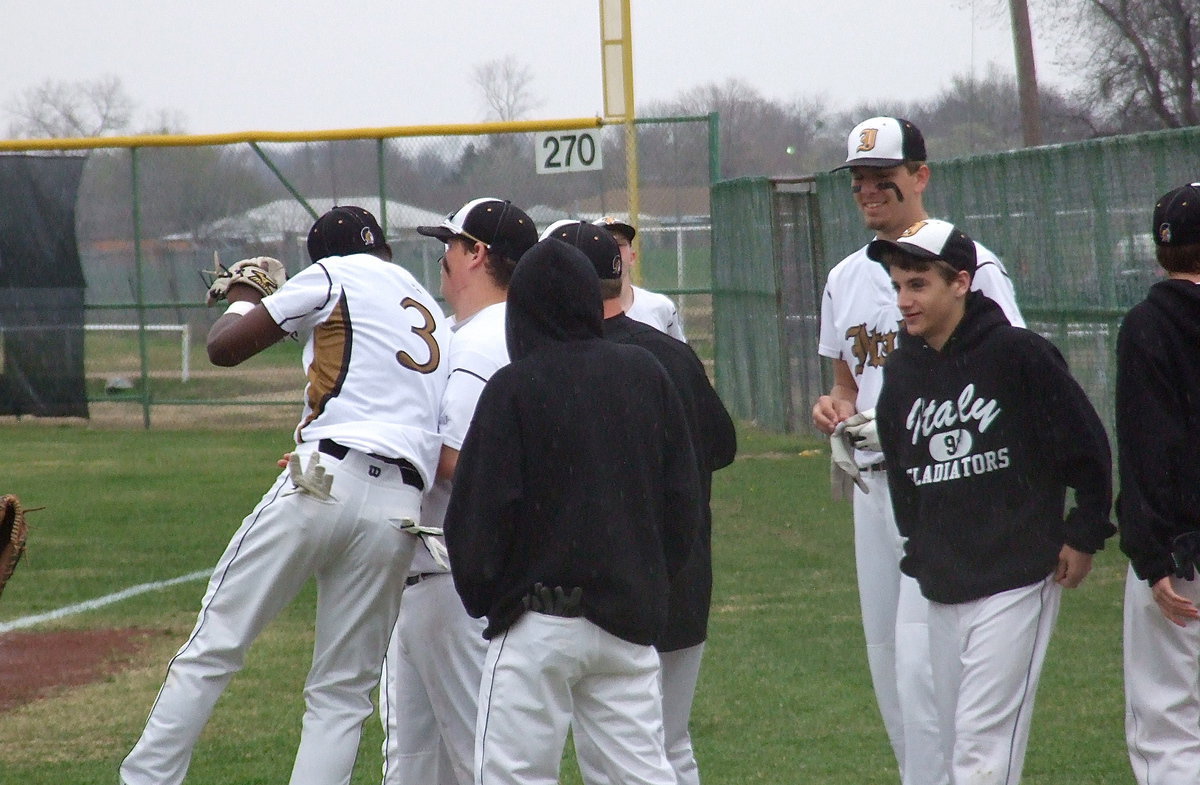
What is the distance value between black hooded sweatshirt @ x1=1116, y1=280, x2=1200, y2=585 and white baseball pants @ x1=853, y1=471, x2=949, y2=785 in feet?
2.13

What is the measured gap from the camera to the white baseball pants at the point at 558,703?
361cm

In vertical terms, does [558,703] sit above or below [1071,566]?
below

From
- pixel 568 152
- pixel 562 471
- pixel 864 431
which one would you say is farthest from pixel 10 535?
pixel 568 152

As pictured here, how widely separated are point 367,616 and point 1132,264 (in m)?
6.02

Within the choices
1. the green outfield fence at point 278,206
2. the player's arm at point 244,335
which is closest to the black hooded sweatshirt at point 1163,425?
the player's arm at point 244,335

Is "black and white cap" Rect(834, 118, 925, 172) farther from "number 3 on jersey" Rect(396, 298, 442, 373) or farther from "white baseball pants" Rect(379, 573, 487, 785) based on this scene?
"white baseball pants" Rect(379, 573, 487, 785)

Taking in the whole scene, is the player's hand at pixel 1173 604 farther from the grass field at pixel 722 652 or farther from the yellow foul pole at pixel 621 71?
the yellow foul pole at pixel 621 71

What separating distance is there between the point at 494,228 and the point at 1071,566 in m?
2.03

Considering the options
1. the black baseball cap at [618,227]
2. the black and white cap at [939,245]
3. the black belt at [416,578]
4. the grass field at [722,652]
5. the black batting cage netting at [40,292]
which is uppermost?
the black batting cage netting at [40,292]

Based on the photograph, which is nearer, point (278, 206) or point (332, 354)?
point (332, 354)

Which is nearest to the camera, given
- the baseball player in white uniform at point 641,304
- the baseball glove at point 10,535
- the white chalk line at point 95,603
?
the baseball glove at point 10,535

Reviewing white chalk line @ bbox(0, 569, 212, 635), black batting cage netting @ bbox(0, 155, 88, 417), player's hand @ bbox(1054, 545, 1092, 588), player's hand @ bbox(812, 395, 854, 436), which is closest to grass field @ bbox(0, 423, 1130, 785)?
white chalk line @ bbox(0, 569, 212, 635)

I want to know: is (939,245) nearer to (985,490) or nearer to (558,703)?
(985,490)

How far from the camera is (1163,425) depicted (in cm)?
408
